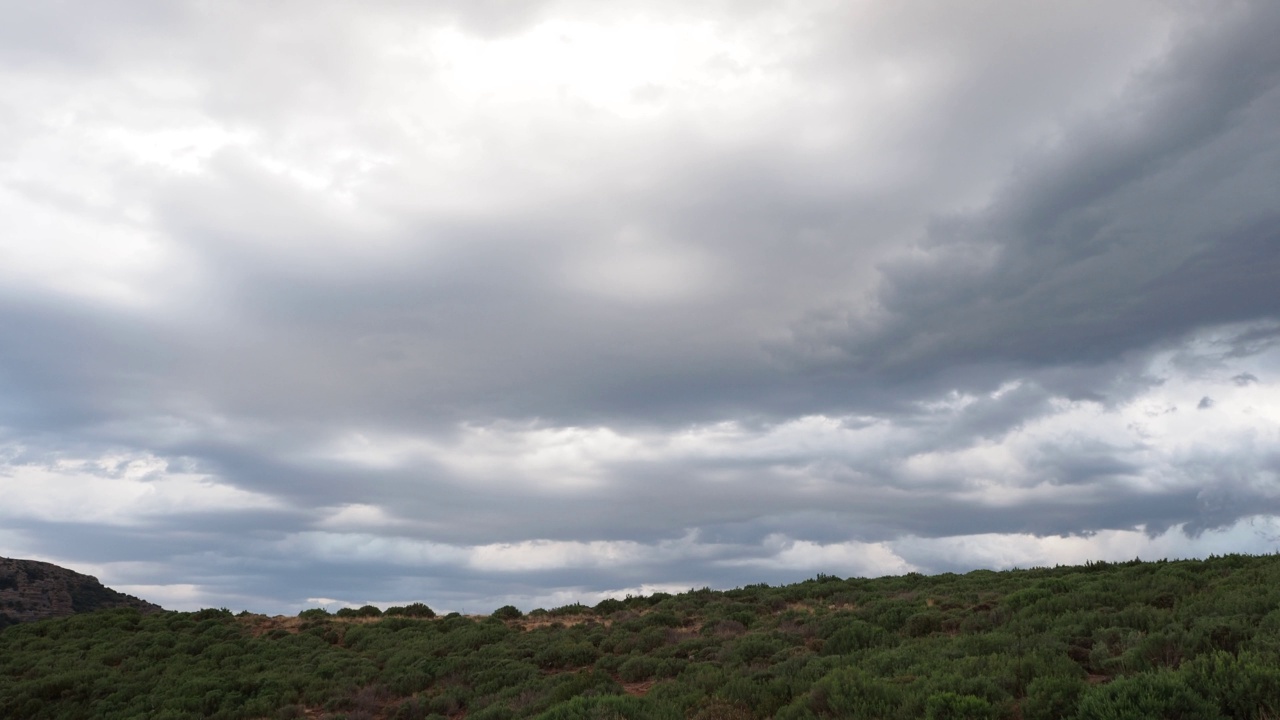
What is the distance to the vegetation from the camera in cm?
1188

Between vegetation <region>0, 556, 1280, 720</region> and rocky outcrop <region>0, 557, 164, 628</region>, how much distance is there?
29.7 metres

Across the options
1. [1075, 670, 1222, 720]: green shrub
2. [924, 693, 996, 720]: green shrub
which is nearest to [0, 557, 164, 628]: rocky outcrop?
[924, 693, 996, 720]: green shrub

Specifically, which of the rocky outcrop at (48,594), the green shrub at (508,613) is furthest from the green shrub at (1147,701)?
the rocky outcrop at (48,594)

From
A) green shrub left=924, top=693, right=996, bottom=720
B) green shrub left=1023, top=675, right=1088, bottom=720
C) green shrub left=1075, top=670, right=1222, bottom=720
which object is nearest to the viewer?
green shrub left=1075, top=670, right=1222, bottom=720

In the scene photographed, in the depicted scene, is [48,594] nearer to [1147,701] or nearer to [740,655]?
[740,655]

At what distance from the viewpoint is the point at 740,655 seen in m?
19.1

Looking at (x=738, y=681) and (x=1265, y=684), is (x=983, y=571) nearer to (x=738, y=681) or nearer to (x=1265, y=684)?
(x=738, y=681)

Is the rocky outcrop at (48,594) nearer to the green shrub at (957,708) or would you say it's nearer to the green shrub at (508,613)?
the green shrub at (508,613)

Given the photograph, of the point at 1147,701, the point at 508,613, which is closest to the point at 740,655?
the point at 1147,701

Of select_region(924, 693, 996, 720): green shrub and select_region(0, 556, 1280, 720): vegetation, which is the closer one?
select_region(924, 693, 996, 720): green shrub

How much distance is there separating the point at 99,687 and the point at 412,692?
1142cm

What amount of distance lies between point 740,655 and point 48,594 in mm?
68638

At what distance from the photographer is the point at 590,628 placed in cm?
2800

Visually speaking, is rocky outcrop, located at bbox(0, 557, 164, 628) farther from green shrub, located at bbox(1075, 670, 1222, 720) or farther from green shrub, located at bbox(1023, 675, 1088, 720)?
green shrub, located at bbox(1075, 670, 1222, 720)
